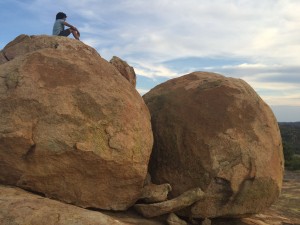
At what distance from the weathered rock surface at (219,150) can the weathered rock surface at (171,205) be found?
0.69ft

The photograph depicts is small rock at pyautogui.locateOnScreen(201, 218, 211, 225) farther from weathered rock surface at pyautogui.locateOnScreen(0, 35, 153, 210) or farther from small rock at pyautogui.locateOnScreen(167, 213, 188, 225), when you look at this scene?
weathered rock surface at pyautogui.locateOnScreen(0, 35, 153, 210)

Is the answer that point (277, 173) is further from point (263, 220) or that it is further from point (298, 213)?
point (298, 213)

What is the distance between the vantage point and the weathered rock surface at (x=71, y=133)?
6273 millimetres

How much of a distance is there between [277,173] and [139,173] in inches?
109

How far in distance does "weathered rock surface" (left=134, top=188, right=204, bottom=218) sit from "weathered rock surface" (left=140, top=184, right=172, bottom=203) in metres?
0.17

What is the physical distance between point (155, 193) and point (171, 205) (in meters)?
0.36

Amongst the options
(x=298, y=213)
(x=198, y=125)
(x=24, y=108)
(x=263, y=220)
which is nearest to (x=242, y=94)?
(x=198, y=125)

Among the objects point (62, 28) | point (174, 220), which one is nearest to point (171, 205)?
point (174, 220)

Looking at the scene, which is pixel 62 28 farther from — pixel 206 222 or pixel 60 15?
pixel 206 222

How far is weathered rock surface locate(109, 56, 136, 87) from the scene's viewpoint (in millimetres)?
9523

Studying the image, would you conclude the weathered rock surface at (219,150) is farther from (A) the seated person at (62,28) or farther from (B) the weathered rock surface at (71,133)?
(A) the seated person at (62,28)

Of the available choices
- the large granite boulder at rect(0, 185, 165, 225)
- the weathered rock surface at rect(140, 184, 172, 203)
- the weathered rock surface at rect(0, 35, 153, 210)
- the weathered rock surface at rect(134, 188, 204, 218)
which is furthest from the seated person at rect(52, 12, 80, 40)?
the large granite boulder at rect(0, 185, 165, 225)

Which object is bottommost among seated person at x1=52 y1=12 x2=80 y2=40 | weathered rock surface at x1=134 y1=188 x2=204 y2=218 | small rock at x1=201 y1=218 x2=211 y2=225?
small rock at x1=201 y1=218 x2=211 y2=225

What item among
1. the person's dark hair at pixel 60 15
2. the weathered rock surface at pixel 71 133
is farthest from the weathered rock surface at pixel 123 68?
the weathered rock surface at pixel 71 133
